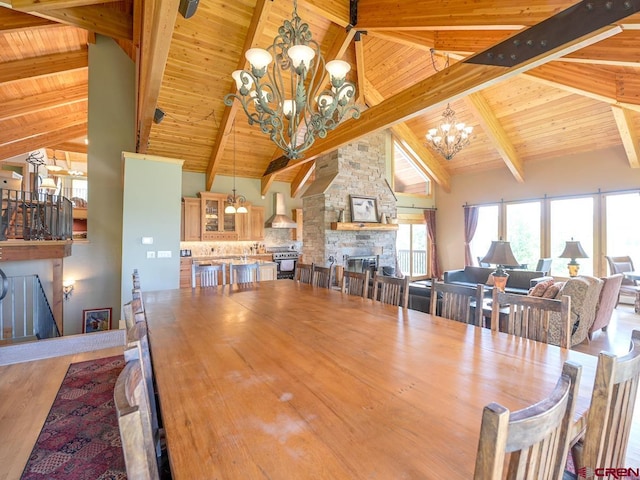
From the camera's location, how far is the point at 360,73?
19.4 feet

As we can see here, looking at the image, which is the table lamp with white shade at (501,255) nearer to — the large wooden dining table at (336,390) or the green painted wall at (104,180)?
the large wooden dining table at (336,390)

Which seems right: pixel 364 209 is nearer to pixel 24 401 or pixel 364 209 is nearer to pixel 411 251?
pixel 411 251

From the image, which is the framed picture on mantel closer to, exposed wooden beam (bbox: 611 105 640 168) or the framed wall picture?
exposed wooden beam (bbox: 611 105 640 168)

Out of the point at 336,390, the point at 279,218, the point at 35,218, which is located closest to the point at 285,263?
the point at 279,218

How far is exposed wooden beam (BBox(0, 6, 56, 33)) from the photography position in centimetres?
353

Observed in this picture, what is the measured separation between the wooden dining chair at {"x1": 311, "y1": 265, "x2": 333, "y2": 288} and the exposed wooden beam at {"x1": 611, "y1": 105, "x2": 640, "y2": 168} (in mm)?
5563

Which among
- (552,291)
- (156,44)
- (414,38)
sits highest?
(414,38)

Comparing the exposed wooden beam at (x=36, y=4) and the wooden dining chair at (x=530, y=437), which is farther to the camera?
the exposed wooden beam at (x=36, y=4)

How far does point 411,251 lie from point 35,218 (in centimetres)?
869

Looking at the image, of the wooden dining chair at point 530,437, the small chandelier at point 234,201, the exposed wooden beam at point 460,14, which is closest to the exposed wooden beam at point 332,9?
the exposed wooden beam at point 460,14

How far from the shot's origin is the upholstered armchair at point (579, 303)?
3408 mm

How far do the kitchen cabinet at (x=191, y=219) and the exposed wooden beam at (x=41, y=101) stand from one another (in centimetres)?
273

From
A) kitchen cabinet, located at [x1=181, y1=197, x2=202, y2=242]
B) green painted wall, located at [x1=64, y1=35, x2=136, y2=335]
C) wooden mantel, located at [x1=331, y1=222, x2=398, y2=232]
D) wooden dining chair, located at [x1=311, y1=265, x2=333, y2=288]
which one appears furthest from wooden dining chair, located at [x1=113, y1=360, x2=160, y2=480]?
kitchen cabinet, located at [x1=181, y1=197, x2=202, y2=242]

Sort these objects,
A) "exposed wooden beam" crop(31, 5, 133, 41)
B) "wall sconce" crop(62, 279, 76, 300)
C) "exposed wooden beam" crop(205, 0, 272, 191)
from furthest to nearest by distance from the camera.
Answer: "wall sconce" crop(62, 279, 76, 300) < "exposed wooden beam" crop(205, 0, 272, 191) < "exposed wooden beam" crop(31, 5, 133, 41)
